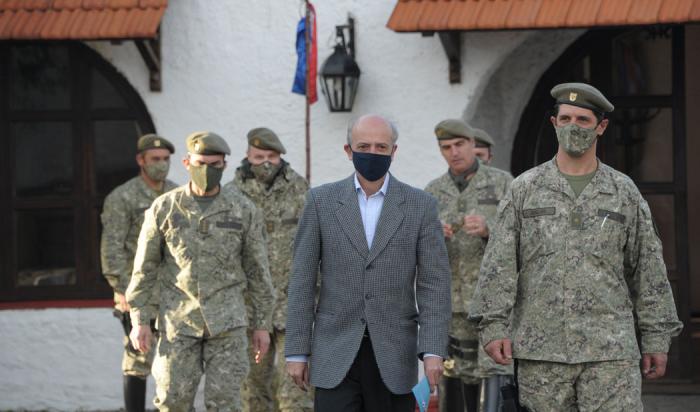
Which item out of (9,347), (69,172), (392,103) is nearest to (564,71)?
(392,103)

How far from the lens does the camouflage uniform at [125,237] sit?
378 inches

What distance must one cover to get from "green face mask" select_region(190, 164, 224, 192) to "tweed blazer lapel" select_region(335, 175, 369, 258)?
76.9 inches

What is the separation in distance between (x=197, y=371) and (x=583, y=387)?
266cm

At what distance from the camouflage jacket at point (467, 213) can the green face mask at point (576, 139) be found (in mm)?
2801

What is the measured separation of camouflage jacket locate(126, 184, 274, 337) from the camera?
307 inches

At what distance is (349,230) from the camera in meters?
6.09

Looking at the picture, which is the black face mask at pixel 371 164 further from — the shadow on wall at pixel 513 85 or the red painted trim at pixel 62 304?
the red painted trim at pixel 62 304

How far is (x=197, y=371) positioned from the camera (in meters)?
7.86

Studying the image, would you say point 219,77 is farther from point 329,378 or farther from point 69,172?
point 329,378

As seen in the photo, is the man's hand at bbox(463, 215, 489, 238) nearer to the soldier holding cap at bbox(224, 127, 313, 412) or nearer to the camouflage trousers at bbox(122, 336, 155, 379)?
the soldier holding cap at bbox(224, 127, 313, 412)

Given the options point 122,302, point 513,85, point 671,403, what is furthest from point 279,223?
point 671,403

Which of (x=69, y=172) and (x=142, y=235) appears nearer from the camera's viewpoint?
(x=142, y=235)

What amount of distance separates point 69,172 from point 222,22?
1693 mm

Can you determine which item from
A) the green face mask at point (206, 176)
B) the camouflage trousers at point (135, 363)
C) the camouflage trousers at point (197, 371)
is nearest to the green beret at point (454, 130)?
the green face mask at point (206, 176)
